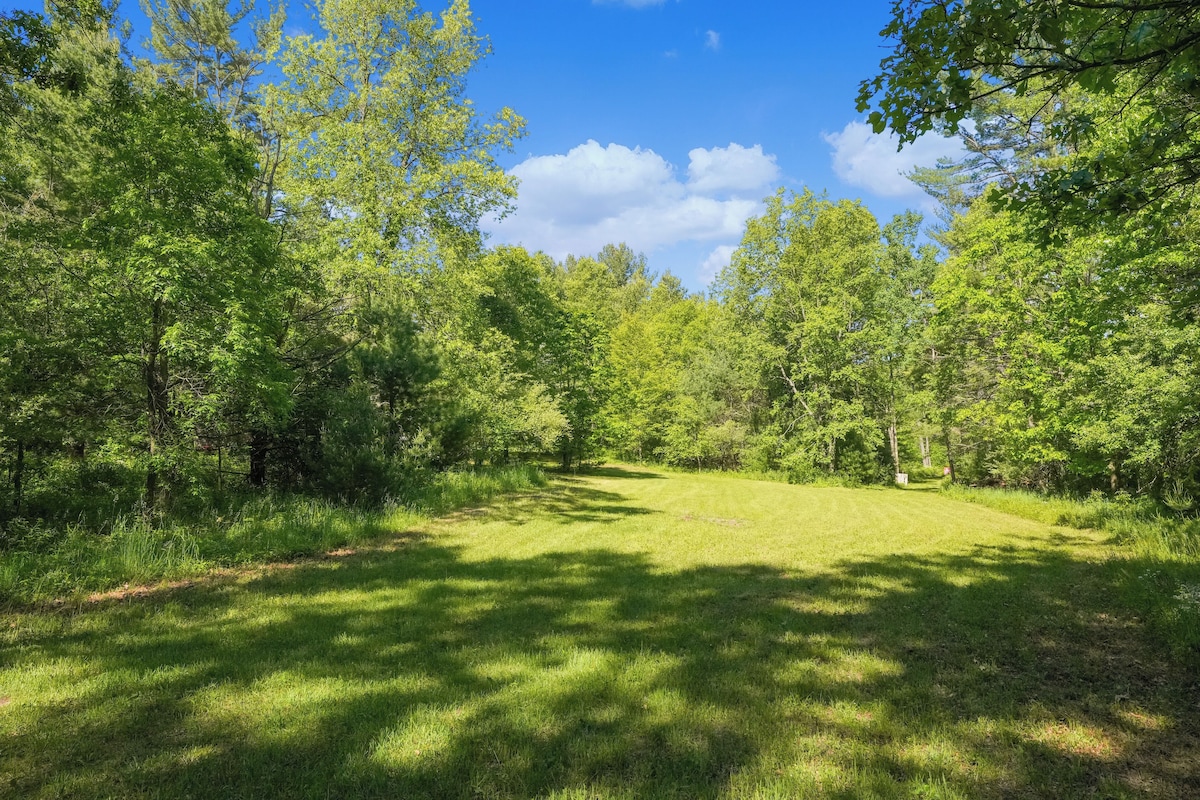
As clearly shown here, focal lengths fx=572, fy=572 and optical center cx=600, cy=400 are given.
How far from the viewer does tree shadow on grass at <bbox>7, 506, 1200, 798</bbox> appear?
311 centimetres

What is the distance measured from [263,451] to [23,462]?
4.16 m

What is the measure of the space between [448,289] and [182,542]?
13.7 meters

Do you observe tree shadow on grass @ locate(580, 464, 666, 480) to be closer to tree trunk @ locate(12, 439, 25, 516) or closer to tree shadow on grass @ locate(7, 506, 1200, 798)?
tree trunk @ locate(12, 439, 25, 516)

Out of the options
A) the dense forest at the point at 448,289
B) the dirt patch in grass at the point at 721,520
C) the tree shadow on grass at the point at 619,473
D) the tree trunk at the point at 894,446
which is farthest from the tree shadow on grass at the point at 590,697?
the tree trunk at the point at 894,446

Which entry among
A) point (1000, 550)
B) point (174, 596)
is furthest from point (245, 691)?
point (1000, 550)

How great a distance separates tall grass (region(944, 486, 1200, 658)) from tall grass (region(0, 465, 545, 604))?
33.9 ft

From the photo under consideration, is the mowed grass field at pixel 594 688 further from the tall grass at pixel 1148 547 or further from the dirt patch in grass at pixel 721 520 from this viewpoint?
the dirt patch in grass at pixel 721 520

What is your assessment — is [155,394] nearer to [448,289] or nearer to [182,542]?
[182,542]

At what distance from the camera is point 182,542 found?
792 cm

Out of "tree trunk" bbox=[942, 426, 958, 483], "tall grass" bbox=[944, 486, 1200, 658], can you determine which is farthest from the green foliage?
"tree trunk" bbox=[942, 426, 958, 483]

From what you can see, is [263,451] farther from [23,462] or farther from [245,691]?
[245,691]

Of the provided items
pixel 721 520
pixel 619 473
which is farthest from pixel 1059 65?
pixel 619 473

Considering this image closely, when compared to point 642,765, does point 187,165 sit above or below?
above

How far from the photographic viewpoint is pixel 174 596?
21.3ft
